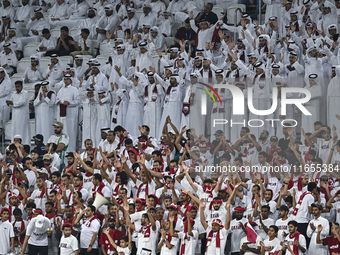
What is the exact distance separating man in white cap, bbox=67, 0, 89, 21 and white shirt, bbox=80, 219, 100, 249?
10.8 metres

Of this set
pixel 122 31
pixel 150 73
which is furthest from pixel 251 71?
pixel 122 31

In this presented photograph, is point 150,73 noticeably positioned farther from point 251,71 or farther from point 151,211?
point 151,211

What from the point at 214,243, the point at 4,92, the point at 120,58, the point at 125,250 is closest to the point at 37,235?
the point at 125,250

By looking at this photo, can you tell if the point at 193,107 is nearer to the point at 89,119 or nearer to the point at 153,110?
the point at 153,110

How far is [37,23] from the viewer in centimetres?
2397

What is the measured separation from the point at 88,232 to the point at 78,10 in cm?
1120

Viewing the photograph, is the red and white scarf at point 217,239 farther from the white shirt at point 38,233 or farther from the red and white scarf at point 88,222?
the white shirt at point 38,233

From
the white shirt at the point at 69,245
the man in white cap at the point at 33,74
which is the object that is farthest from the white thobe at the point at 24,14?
the white shirt at the point at 69,245

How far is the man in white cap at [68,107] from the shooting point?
62.5 feet

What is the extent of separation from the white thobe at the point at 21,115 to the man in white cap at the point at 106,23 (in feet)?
12.6

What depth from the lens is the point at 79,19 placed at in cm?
2336

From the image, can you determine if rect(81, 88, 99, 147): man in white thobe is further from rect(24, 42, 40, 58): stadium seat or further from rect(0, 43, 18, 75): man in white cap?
rect(24, 42, 40, 58): stadium seat

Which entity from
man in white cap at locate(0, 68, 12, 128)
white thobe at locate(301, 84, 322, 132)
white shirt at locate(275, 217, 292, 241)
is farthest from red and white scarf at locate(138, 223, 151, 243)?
man in white cap at locate(0, 68, 12, 128)

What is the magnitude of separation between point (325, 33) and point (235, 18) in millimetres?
2280
